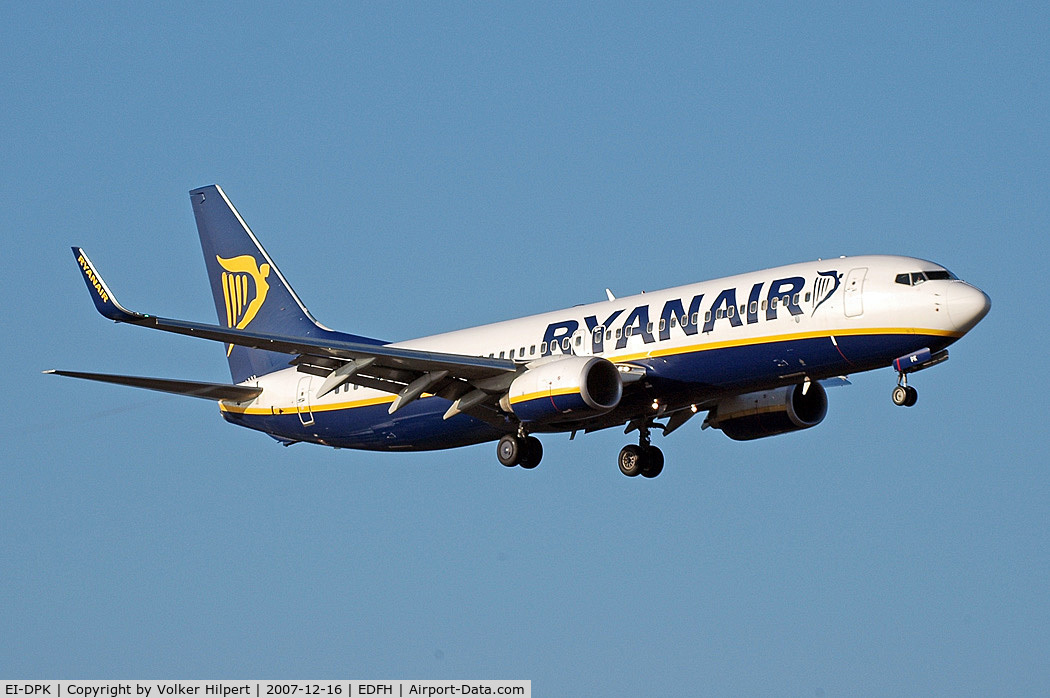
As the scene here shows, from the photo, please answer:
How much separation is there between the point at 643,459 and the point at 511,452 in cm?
501

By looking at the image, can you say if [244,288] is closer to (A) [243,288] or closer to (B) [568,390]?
(A) [243,288]

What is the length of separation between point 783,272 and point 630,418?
6.99 meters

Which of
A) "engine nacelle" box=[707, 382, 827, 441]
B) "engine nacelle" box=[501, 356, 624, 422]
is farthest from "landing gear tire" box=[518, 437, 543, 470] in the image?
"engine nacelle" box=[707, 382, 827, 441]

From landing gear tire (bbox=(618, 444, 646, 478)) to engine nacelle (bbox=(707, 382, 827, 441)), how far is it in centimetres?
272

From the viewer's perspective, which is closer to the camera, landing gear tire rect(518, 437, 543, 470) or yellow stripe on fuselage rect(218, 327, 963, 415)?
yellow stripe on fuselage rect(218, 327, 963, 415)

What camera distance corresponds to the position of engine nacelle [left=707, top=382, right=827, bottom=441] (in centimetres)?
5356

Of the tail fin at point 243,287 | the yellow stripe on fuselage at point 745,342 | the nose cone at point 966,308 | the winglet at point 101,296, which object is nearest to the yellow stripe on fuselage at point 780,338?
the yellow stripe on fuselage at point 745,342

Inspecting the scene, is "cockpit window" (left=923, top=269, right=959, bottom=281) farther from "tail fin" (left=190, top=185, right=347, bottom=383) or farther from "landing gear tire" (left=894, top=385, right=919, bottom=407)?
"tail fin" (left=190, top=185, right=347, bottom=383)

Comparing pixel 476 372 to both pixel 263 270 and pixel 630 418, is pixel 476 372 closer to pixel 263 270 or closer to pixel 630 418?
pixel 630 418

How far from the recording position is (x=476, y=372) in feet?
164

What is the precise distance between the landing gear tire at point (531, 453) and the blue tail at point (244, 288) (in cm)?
1093

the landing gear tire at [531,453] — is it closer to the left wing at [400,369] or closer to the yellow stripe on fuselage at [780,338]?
the left wing at [400,369]

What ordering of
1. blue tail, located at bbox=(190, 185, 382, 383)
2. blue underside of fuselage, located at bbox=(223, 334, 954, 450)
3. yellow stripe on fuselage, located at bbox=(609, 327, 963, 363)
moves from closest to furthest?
yellow stripe on fuselage, located at bbox=(609, 327, 963, 363), blue underside of fuselage, located at bbox=(223, 334, 954, 450), blue tail, located at bbox=(190, 185, 382, 383)

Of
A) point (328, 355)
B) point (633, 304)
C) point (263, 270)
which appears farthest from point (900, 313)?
point (263, 270)
